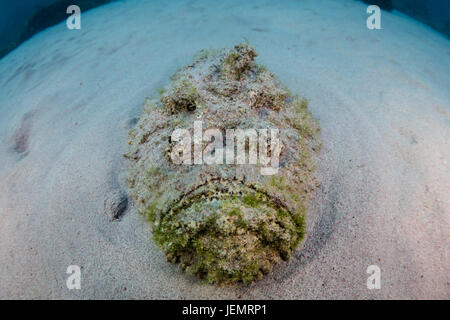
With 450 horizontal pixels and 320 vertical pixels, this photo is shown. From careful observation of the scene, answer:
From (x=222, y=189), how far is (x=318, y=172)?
2.04 meters

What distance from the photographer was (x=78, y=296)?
296 cm

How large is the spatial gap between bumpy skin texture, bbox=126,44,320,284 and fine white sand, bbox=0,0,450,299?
501 mm

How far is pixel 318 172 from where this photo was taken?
3.79 metres

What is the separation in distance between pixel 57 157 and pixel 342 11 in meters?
11.2

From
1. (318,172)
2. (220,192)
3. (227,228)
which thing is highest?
(220,192)

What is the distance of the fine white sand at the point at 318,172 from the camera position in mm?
2920

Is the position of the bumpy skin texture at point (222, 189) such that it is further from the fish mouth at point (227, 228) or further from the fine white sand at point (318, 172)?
the fine white sand at point (318, 172)

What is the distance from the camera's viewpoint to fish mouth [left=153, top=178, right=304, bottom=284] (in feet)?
7.14

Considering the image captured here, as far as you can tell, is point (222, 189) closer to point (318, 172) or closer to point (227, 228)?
point (227, 228)

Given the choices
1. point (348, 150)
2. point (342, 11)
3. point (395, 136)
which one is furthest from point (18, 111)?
point (342, 11)

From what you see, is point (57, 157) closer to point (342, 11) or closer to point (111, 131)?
point (111, 131)

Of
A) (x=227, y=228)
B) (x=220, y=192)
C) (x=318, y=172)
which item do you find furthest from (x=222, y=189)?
(x=318, y=172)

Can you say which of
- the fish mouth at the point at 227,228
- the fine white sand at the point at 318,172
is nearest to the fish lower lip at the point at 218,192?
the fish mouth at the point at 227,228

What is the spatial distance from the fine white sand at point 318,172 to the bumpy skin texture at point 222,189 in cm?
A: 50
